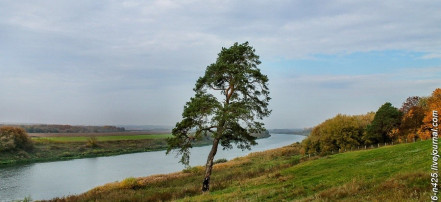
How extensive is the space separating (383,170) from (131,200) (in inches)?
739

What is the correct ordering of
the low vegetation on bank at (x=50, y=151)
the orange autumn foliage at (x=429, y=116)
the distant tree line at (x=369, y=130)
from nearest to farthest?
the orange autumn foliage at (x=429, y=116) < the distant tree line at (x=369, y=130) < the low vegetation on bank at (x=50, y=151)

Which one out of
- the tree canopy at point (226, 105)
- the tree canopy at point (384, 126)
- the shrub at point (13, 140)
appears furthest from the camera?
the shrub at point (13, 140)

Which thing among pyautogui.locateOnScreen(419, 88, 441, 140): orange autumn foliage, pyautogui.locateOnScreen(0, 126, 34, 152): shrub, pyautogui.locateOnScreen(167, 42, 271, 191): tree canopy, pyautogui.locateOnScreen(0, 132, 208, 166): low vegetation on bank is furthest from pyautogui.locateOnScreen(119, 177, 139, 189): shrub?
pyautogui.locateOnScreen(0, 126, 34, 152): shrub

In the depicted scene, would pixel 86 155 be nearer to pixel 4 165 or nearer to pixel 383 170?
pixel 4 165

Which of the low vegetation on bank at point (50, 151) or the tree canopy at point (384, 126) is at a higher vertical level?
the tree canopy at point (384, 126)

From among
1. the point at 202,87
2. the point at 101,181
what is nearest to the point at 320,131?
the point at 202,87

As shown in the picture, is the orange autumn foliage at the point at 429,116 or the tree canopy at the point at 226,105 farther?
the orange autumn foliage at the point at 429,116

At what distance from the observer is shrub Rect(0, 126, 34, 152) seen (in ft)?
267

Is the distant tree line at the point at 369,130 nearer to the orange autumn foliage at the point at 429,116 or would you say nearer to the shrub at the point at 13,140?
the orange autumn foliage at the point at 429,116

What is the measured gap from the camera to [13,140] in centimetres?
8381

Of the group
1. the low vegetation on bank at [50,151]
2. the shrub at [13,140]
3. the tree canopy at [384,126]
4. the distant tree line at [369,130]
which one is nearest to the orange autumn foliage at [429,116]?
the distant tree line at [369,130]

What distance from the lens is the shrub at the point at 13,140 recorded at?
8144cm

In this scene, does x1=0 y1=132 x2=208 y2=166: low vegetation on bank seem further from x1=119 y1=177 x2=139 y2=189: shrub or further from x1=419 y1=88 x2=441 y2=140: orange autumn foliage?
x1=419 y1=88 x2=441 y2=140: orange autumn foliage

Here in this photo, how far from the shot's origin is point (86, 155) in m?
95.1
